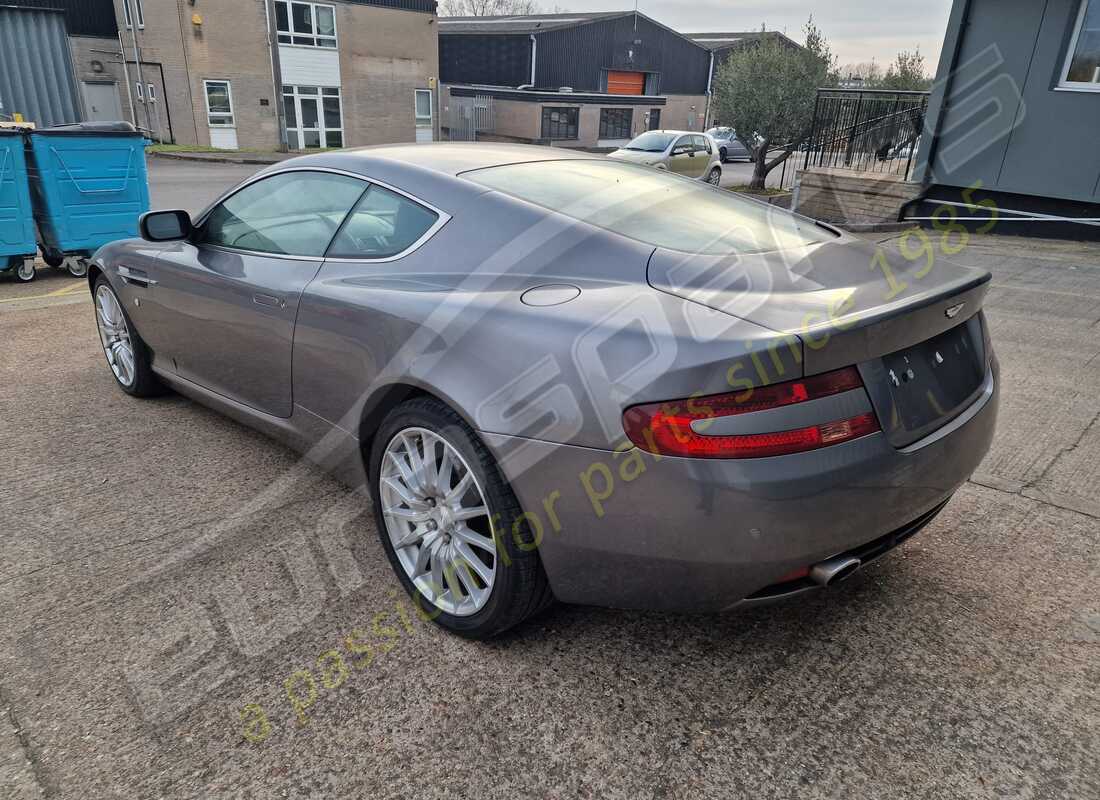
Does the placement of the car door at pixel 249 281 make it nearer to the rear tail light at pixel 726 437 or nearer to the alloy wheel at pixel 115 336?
the alloy wheel at pixel 115 336

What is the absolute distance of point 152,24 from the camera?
29531 mm

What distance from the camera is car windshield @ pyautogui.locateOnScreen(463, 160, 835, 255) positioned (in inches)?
98.3

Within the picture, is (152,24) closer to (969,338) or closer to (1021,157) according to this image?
(1021,157)

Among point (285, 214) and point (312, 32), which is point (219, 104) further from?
point (285, 214)

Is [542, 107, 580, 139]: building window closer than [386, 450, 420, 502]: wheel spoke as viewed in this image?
No

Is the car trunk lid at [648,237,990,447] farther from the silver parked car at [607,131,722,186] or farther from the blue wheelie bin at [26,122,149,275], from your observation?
the silver parked car at [607,131,722,186]

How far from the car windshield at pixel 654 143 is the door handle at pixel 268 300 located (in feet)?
54.7

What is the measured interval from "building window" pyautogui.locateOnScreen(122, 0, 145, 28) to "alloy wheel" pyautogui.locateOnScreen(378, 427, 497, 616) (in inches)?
1371

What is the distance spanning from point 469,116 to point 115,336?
39.1 meters

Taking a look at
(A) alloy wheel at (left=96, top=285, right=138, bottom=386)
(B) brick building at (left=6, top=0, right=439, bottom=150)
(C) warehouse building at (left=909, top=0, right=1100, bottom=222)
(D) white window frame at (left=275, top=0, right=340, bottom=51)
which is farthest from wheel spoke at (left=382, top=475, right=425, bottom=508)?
(D) white window frame at (left=275, top=0, right=340, bottom=51)

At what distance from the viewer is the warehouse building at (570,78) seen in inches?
1593

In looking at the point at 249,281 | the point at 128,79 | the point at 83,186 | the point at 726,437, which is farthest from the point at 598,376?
the point at 128,79

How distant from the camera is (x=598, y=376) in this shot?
193 centimetres

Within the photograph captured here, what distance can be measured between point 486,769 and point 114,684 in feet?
3.73
